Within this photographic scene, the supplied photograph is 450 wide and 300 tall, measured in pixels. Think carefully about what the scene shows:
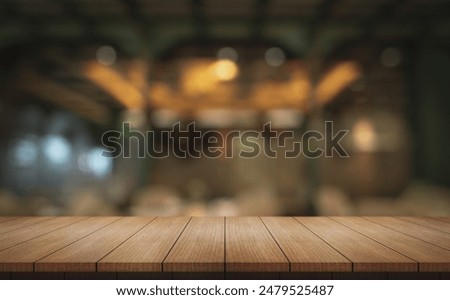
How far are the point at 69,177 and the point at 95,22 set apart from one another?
0.96 m

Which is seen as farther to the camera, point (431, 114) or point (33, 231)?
point (431, 114)

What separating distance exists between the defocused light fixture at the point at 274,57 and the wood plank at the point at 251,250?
39.0 inches

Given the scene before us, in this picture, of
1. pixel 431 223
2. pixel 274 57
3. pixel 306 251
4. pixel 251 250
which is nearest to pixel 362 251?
pixel 306 251

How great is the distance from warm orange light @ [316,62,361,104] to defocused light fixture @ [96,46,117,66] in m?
1.26

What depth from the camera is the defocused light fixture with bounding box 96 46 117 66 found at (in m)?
2.63

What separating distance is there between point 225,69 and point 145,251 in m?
1.39

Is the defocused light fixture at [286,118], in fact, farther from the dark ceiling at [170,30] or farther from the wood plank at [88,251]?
the wood plank at [88,251]

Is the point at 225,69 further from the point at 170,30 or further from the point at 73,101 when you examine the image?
the point at 73,101

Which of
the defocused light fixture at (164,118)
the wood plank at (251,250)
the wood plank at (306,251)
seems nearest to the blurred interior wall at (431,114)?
the wood plank at (306,251)

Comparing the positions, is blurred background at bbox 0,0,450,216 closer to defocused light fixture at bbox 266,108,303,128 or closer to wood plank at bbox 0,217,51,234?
defocused light fixture at bbox 266,108,303,128

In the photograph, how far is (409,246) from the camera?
1702mm

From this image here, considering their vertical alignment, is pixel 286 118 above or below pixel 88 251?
above

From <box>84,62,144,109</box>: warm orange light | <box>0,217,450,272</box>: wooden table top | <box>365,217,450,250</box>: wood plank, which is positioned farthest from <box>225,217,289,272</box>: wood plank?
<box>84,62,144,109</box>: warm orange light
